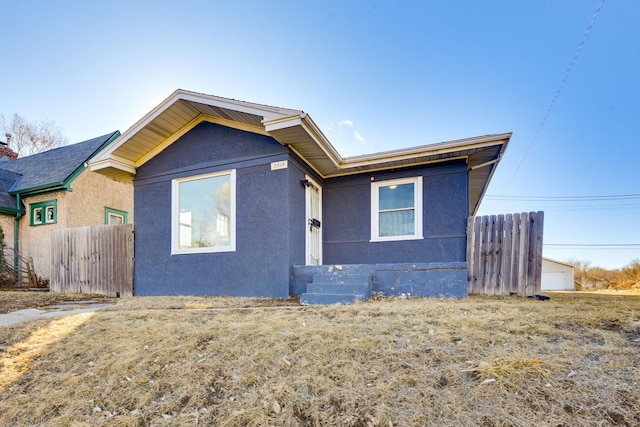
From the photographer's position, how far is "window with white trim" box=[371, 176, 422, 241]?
21.5 feet

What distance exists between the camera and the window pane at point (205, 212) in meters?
6.21

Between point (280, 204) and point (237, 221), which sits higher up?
point (280, 204)

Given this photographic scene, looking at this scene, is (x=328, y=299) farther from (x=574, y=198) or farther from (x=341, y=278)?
(x=574, y=198)

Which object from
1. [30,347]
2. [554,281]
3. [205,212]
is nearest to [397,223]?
[205,212]

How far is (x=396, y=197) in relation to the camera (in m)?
6.79

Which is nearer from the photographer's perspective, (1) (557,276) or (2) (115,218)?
(2) (115,218)

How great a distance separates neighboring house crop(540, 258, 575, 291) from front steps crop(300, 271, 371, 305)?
1012 inches

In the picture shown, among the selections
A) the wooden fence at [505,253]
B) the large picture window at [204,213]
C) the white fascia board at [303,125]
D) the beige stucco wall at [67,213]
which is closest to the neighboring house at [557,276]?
the wooden fence at [505,253]

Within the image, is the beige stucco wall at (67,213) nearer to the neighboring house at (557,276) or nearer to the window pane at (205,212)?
the window pane at (205,212)

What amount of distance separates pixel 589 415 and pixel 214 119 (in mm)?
6602

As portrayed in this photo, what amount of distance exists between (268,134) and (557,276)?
28.2 meters

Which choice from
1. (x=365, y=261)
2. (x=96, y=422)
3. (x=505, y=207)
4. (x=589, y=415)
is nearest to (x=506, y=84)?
(x=365, y=261)

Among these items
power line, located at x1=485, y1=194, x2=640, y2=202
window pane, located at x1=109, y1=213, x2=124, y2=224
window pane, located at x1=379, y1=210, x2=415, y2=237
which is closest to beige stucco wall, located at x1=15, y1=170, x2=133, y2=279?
window pane, located at x1=109, y1=213, x2=124, y2=224

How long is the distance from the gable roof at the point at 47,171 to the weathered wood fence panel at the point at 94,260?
3.15m
